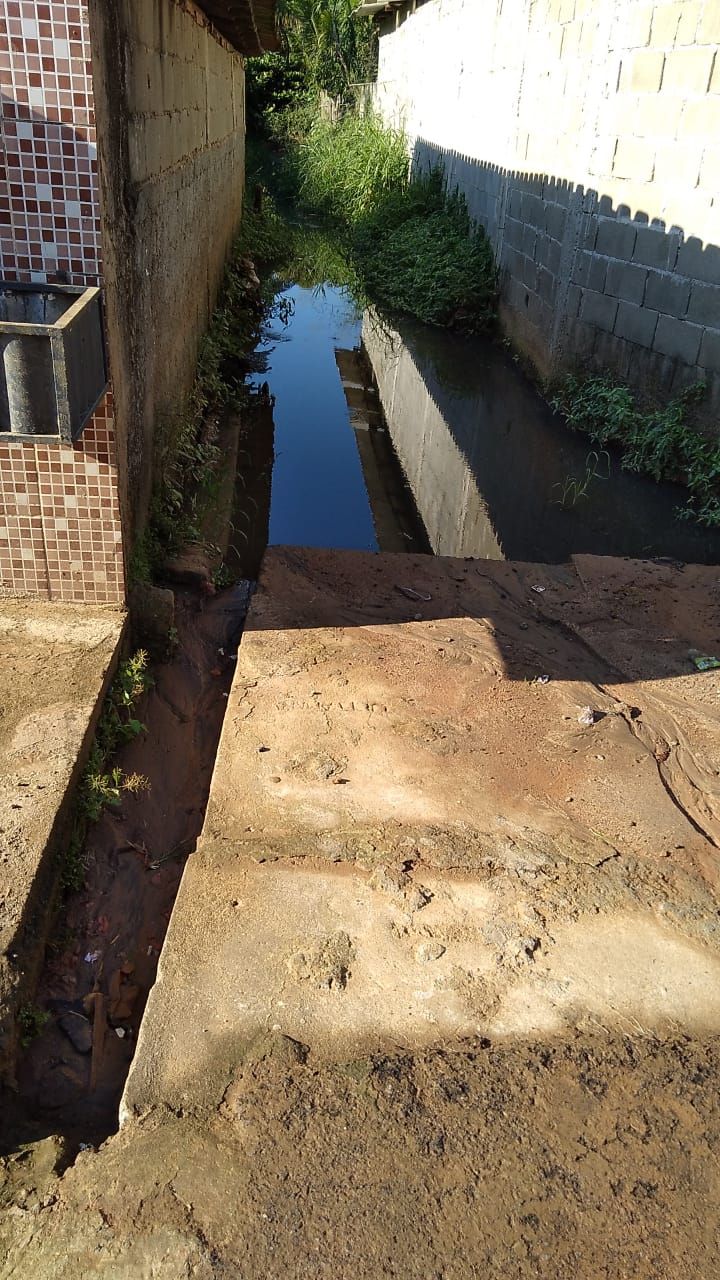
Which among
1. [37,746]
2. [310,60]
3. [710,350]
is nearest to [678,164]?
[710,350]

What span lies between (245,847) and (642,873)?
1.46 metres

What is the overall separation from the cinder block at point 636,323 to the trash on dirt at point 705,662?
412 cm

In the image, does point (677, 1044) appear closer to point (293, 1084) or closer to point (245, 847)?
point (293, 1084)

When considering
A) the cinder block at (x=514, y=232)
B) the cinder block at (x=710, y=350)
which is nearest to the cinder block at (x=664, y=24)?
the cinder block at (x=710, y=350)

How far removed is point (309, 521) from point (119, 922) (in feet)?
13.9

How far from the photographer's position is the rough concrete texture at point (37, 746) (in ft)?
9.45

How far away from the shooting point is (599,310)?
877 centimetres

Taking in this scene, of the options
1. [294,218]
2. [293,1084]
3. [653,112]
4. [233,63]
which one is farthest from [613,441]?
[294,218]

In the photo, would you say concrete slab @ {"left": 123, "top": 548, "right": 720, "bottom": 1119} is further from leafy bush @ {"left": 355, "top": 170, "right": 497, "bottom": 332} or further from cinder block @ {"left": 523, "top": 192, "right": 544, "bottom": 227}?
leafy bush @ {"left": 355, "top": 170, "right": 497, "bottom": 332}

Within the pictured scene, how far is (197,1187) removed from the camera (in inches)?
88.8

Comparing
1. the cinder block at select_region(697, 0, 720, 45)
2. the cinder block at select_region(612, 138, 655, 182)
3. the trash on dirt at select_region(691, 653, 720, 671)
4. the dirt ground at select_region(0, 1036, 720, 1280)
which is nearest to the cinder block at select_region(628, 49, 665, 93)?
the cinder block at select_region(612, 138, 655, 182)

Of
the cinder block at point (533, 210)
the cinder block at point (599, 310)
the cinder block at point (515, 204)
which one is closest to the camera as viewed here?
the cinder block at point (599, 310)

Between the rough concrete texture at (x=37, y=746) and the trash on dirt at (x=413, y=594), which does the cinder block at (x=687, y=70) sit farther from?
the rough concrete texture at (x=37, y=746)

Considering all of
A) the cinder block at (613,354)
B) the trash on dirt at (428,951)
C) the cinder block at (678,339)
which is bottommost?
the trash on dirt at (428,951)
